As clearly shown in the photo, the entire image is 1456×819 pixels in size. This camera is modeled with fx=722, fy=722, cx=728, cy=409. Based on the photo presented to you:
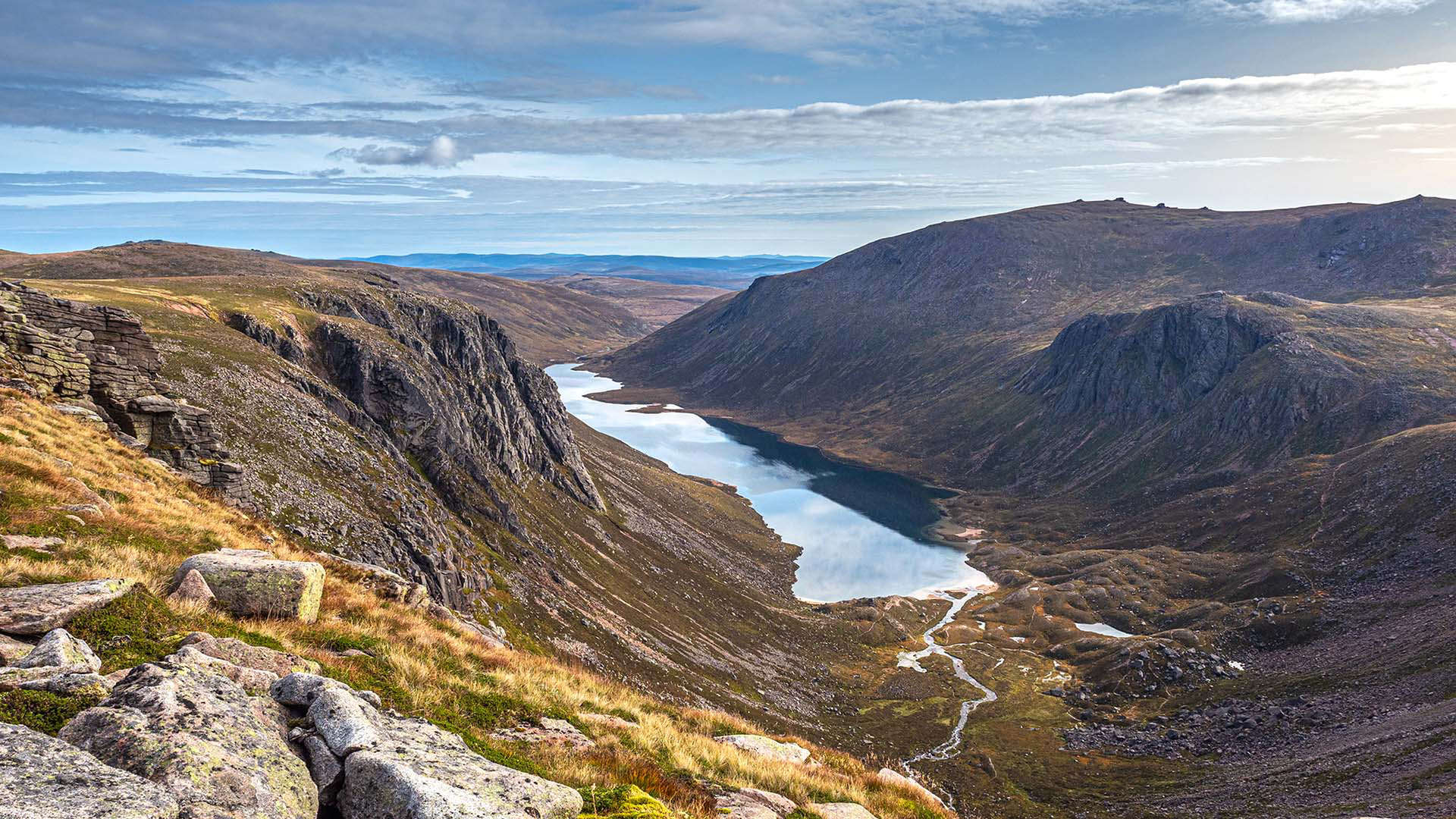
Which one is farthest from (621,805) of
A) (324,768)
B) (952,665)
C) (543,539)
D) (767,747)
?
(952,665)

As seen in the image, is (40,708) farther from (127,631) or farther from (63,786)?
(127,631)

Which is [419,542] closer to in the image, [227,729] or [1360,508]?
[227,729]

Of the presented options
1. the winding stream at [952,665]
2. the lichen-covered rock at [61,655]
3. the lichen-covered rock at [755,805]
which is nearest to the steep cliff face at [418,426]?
the lichen-covered rock at [61,655]

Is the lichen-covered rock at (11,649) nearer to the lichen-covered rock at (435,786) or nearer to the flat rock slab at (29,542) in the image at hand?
the lichen-covered rock at (435,786)

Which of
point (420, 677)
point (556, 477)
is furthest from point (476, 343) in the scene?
point (420, 677)

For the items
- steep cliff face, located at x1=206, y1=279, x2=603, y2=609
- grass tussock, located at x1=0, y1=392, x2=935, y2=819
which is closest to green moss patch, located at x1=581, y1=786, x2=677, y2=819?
grass tussock, located at x1=0, y1=392, x2=935, y2=819

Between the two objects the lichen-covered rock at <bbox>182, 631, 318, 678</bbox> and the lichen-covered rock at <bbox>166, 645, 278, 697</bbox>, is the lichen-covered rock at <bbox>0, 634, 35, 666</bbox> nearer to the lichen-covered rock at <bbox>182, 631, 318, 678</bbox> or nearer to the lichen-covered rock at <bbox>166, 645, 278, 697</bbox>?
the lichen-covered rock at <bbox>166, 645, 278, 697</bbox>
